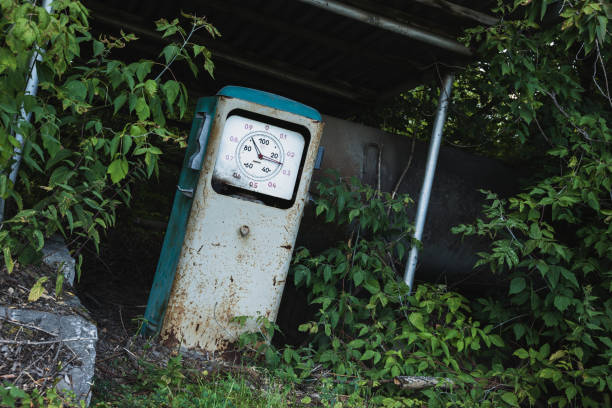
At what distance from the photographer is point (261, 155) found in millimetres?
3088

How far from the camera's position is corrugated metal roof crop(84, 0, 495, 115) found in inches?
145

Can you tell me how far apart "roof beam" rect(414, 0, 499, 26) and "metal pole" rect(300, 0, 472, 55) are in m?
0.19

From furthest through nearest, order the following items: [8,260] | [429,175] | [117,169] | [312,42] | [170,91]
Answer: [312,42]
[429,175]
[170,91]
[117,169]
[8,260]

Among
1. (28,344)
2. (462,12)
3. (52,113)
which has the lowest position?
(28,344)

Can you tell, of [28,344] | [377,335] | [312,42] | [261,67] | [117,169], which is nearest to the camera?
[28,344]

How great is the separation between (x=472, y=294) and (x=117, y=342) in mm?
2918

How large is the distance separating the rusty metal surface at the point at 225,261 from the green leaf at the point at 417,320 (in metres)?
0.81

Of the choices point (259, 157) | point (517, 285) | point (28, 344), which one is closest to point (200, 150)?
point (259, 157)

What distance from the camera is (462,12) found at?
3533 mm

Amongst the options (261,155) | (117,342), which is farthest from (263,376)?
(261,155)

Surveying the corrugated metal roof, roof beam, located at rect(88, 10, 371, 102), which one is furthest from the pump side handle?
roof beam, located at rect(88, 10, 371, 102)

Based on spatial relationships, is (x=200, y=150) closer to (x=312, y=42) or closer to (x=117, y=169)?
(x=117, y=169)

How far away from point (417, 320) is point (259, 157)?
1.33 meters

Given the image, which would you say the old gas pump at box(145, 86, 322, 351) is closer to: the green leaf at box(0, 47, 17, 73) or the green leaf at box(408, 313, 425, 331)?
the green leaf at box(408, 313, 425, 331)
